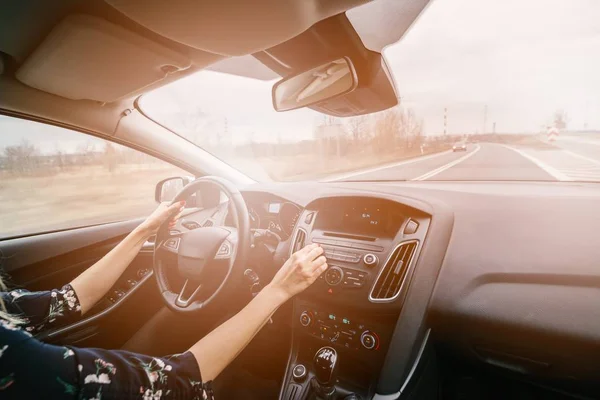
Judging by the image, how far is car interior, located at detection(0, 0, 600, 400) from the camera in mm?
1623

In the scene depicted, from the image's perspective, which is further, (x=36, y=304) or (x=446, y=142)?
(x=446, y=142)

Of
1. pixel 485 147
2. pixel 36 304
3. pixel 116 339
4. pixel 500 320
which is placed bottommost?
pixel 116 339

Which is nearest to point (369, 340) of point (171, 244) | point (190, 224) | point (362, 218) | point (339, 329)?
point (339, 329)

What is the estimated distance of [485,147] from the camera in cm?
268

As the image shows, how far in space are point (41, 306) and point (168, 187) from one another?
1.42 m

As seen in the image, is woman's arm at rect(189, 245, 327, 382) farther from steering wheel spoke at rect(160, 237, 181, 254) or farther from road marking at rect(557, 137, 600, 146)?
road marking at rect(557, 137, 600, 146)

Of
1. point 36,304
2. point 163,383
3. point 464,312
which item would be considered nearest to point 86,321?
point 36,304

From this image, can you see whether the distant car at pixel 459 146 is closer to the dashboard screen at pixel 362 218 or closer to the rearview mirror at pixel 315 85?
the dashboard screen at pixel 362 218

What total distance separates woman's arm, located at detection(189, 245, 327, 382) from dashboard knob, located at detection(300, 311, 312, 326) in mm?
659

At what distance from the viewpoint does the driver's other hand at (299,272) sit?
5.33ft

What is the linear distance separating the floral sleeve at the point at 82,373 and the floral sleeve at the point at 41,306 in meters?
0.94

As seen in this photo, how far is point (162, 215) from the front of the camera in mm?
2322

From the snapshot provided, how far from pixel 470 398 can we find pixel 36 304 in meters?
2.49

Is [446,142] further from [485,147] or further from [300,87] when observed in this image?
[300,87]
